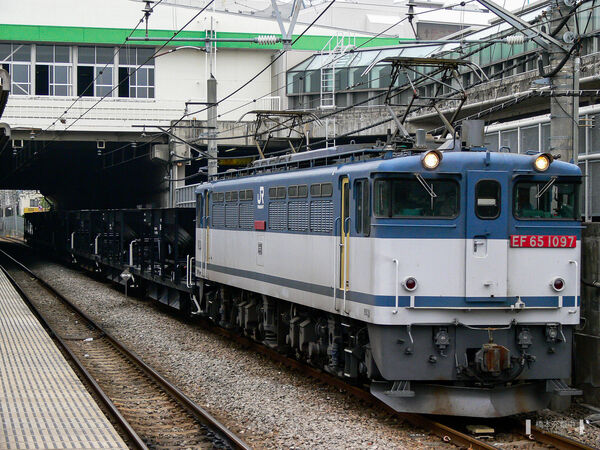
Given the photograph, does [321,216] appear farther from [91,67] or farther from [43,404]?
[91,67]

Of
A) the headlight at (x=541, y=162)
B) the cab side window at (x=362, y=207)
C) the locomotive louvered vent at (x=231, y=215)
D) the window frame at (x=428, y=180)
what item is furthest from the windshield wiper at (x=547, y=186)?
the locomotive louvered vent at (x=231, y=215)

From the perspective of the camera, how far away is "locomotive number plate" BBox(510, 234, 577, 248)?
11.2 metres

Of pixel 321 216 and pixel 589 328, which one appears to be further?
pixel 321 216

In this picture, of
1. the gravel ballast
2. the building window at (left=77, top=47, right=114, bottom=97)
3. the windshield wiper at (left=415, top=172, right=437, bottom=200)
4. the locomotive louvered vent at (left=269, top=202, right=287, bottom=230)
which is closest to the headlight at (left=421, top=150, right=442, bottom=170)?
the windshield wiper at (left=415, top=172, right=437, bottom=200)

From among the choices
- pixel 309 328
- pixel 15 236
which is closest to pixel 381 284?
pixel 309 328

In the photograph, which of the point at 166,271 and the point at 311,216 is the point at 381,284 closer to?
the point at 311,216

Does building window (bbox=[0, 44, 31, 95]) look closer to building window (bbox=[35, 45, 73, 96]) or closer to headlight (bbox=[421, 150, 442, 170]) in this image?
building window (bbox=[35, 45, 73, 96])

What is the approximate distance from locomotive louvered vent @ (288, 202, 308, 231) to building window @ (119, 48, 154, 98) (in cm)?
3339

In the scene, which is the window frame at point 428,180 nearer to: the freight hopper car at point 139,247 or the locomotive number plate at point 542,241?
the locomotive number plate at point 542,241

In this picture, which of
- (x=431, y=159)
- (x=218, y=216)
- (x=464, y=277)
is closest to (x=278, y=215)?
(x=218, y=216)

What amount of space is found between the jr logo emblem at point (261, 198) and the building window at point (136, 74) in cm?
3157

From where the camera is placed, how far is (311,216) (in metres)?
13.8

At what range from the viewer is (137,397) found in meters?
13.9

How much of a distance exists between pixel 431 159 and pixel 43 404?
6084 mm
